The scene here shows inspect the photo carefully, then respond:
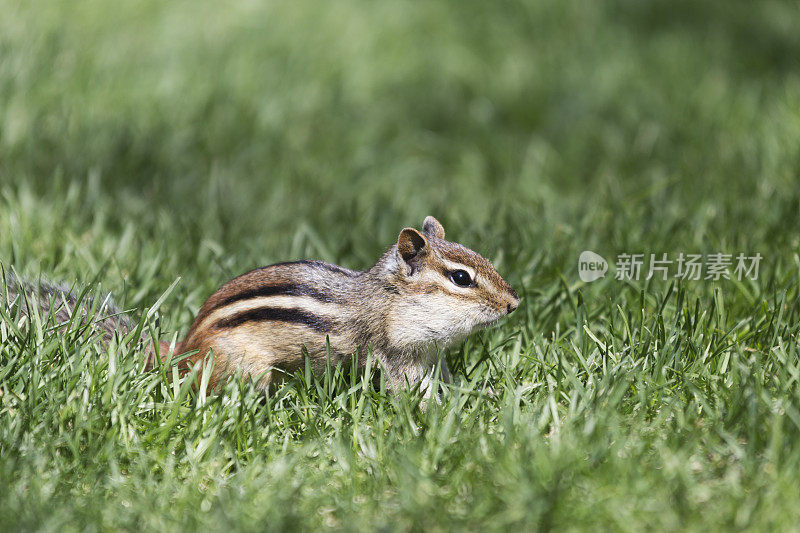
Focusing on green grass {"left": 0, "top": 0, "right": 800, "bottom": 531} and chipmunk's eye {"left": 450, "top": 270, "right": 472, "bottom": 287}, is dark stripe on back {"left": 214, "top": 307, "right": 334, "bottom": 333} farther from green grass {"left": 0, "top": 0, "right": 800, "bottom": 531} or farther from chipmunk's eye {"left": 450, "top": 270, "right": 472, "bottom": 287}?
chipmunk's eye {"left": 450, "top": 270, "right": 472, "bottom": 287}

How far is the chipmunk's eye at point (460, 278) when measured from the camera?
3.27 metres

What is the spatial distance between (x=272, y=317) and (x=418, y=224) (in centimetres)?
194

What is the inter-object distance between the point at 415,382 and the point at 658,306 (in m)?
1.07

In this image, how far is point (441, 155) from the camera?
22.0ft

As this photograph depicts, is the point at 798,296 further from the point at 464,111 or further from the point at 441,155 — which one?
the point at 464,111

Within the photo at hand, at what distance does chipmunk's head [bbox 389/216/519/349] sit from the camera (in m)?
3.22

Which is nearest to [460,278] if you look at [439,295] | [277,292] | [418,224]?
[439,295]

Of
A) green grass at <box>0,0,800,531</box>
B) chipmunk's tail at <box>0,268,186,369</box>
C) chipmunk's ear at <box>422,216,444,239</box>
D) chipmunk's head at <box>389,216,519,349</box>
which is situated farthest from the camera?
chipmunk's ear at <box>422,216,444,239</box>

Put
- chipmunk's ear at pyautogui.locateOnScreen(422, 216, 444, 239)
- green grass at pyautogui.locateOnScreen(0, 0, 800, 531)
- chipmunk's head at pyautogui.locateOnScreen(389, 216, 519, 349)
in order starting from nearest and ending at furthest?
green grass at pyautogui.locateOnScreen(0, 0, 800, 531), chipmunk's head at pyautogui.locateOnScreen(389, 216, 519, 349), chipmunk's ear at pyautogui.locateOnScreen(422, 216, 444, 239)

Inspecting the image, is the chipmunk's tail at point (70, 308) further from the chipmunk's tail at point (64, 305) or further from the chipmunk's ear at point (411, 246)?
the chipmunk's ear at point (411, 246)

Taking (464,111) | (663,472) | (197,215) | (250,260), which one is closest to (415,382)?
(663,472)

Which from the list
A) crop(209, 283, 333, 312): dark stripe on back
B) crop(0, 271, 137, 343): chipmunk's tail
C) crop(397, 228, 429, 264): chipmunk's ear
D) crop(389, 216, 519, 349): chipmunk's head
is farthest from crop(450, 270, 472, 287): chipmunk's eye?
crop(0, 271, 137, 343): chipmunk's tail

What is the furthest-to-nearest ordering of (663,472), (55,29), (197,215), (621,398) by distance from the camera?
(55,29)
(197,215)
(621,398)
(663,472)

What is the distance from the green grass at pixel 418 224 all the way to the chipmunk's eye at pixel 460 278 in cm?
29
